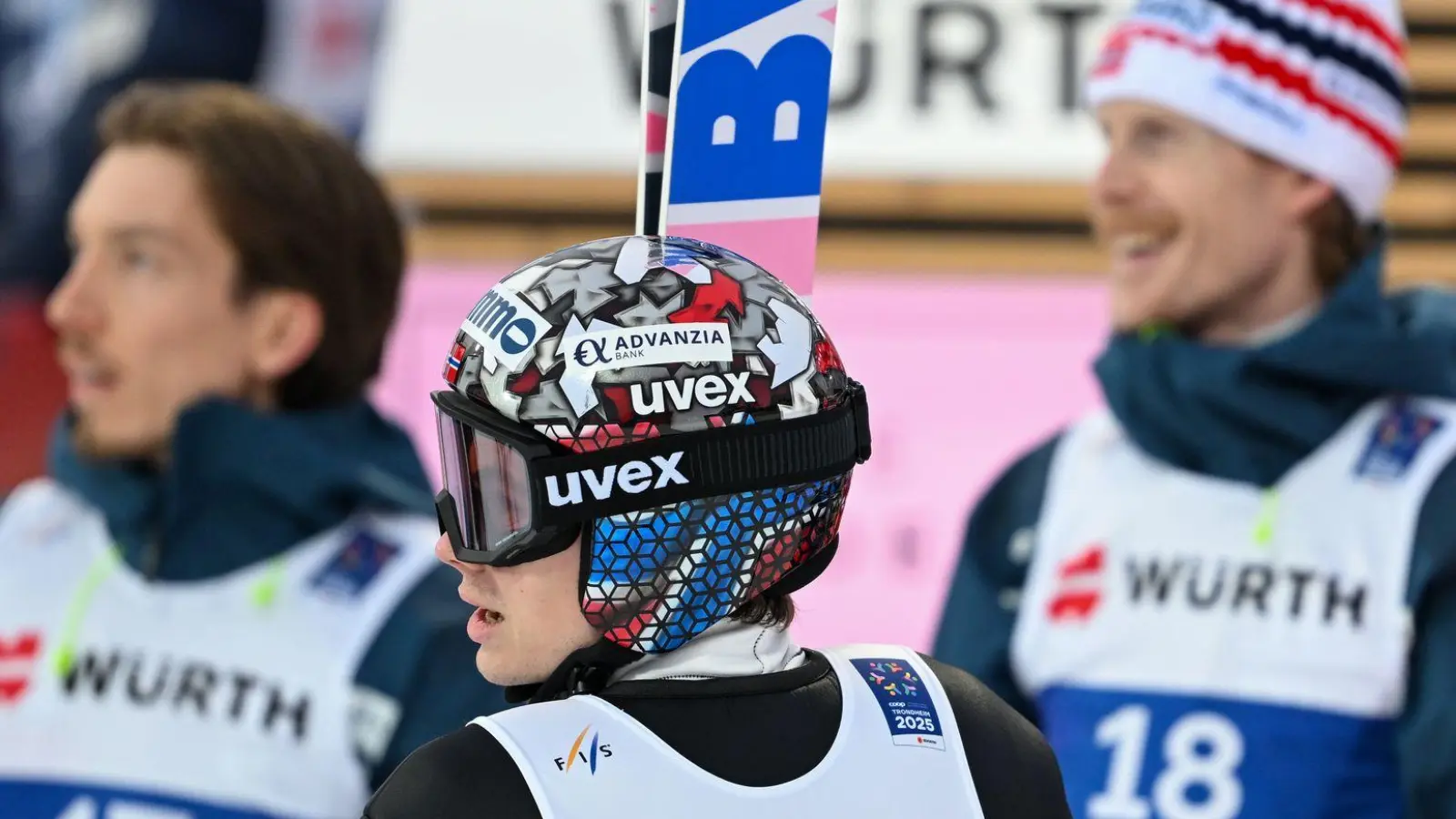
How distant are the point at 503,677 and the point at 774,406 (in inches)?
11.9

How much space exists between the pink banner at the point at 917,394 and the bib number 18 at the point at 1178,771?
4.96ft

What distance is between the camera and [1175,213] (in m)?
2.94

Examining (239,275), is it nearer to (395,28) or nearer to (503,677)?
(503,677)

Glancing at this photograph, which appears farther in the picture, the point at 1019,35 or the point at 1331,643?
the point at 1019,35

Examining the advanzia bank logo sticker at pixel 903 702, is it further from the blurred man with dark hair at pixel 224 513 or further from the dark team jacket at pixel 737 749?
the blurred man with dark hair at pixel 224 513

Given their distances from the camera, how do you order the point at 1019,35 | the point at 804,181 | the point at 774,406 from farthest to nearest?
the point at 1019,35, the point at 804,181, the point at 774,406

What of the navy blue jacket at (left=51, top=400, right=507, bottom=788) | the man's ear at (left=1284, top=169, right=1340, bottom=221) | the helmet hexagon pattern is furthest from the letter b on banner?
the man's ear at (left=1284, top=169, right=1340, bottom=221)

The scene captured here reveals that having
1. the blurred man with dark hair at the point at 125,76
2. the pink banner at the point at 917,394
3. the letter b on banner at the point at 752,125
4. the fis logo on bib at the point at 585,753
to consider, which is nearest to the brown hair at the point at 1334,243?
the letter b on banner at the point at 752,125

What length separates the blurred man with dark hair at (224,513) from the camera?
2.66 metres

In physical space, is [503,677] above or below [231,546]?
above

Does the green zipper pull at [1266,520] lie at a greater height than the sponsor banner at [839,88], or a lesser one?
lesser

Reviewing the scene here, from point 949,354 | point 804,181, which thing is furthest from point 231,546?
point 949,354

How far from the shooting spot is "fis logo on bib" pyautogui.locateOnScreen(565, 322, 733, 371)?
4.85 feet

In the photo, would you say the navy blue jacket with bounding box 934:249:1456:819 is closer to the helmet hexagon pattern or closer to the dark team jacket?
the dark team jacket
